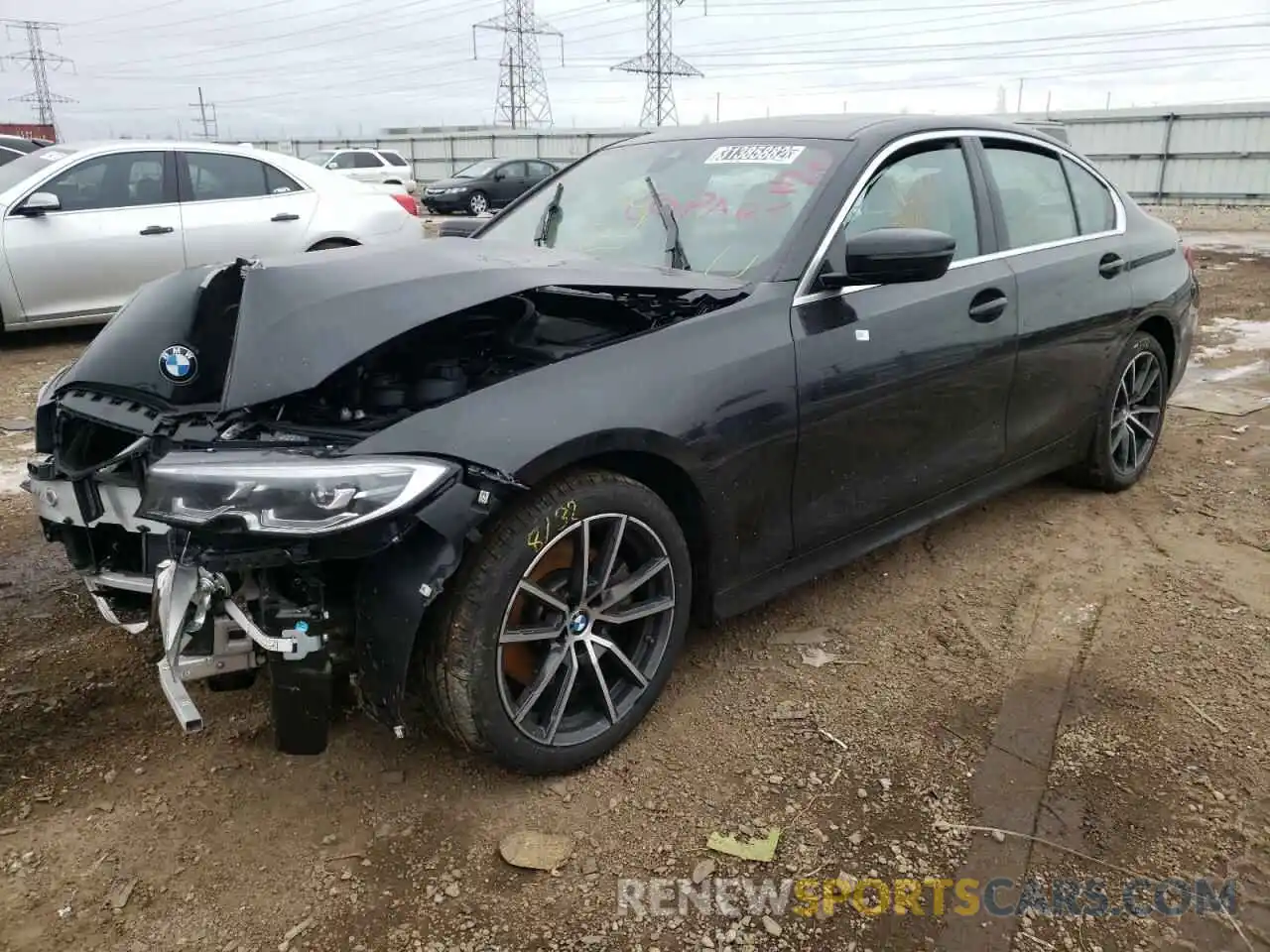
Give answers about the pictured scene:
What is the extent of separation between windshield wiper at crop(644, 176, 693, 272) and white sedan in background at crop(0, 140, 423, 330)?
169 inches

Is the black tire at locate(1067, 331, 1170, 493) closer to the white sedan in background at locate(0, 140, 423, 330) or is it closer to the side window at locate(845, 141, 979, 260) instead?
the side window at locate(845, 141, 979, 260)

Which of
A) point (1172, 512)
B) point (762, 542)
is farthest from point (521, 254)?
point (1172, 512)

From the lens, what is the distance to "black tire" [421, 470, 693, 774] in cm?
224

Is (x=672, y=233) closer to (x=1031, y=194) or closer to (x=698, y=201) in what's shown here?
(x=698, y=201)

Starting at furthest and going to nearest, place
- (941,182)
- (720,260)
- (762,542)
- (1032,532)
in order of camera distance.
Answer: (1032,532), (941,182), (720,260), (762,542)

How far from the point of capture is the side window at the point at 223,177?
7.79m

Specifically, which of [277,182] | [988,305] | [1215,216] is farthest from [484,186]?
[988,305]

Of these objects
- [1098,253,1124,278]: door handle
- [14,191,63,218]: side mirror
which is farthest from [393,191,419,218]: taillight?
[1098,253,1124,278]: door handle

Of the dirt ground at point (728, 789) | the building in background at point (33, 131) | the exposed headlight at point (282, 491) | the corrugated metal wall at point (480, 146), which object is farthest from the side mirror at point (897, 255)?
the building in background at point (33, 131)

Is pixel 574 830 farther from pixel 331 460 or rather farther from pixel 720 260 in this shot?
pixel 720 260

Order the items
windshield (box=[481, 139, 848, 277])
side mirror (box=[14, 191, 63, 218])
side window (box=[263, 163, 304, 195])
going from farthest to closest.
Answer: side window (box=[263, 163, 304, 195])
side mirror (box=[14, 191, 63, 218])
windshield (box=[481, 139, 848, 277])

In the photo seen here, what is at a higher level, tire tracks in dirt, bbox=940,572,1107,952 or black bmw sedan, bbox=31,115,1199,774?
black bmw sedan, bbox=31,115,1199,774

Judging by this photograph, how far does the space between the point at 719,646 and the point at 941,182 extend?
186 centimetres

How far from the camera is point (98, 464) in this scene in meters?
2.62
